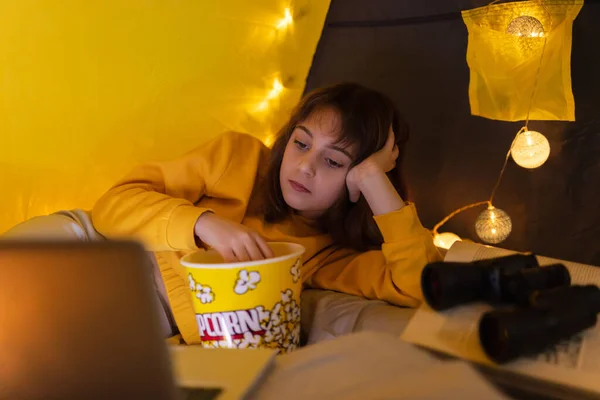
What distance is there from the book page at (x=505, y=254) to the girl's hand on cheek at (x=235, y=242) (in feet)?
0.87


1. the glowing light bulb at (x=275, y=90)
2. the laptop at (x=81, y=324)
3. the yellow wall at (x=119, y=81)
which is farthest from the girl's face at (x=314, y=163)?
the laptop at (x=81, y=324)

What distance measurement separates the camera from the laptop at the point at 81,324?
39 centimetres

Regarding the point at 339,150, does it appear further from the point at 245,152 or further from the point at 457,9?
the point at 457,9

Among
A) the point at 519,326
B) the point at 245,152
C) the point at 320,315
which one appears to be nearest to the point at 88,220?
the point at 245,152

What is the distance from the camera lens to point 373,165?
40.7 inches

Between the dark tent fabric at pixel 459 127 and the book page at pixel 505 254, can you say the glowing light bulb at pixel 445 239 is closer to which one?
the dark tent fabric at pixel 459 127

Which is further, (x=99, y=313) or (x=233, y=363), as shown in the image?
(x=233, y=363)

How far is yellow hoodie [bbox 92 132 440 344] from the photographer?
95cm

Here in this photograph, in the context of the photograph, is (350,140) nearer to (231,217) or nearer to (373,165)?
(373,165)

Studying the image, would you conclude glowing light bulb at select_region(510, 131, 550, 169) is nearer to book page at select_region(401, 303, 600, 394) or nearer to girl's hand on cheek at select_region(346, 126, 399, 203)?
girl's hand on cheek at select_region(346, 126, 399, 203)

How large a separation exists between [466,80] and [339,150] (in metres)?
0.46

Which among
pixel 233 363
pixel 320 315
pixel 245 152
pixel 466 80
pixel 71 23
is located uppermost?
pixel 71 23

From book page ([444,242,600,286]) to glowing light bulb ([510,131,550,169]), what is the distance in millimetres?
429

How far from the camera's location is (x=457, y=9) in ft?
4.28
